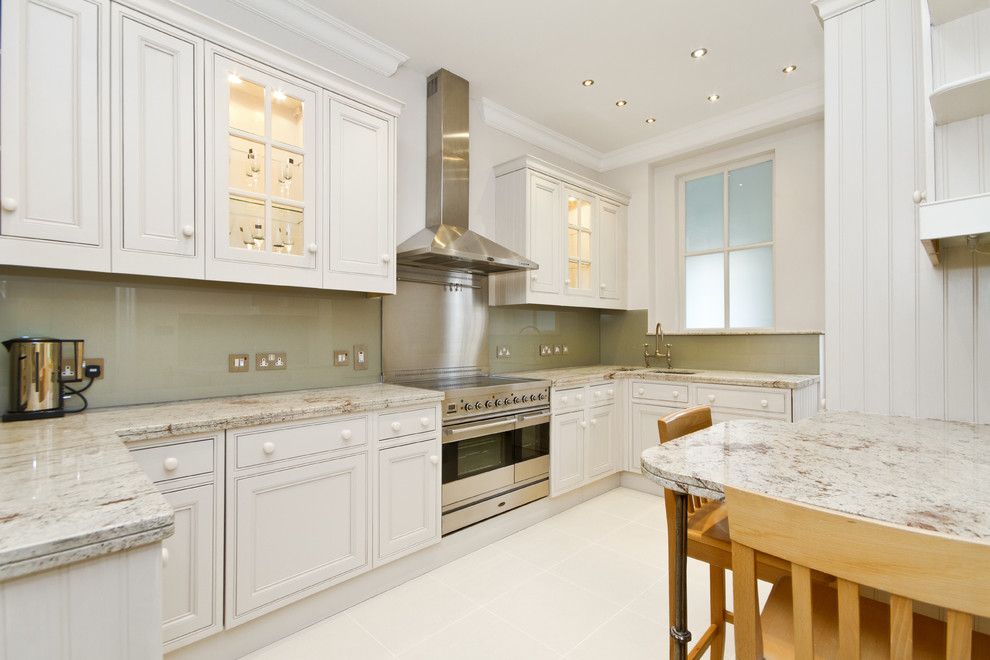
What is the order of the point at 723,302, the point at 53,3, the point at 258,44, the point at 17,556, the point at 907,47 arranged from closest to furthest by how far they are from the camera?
the point at 17,556 → the point at 53,3 → the point at 907,47 → the point at 258,44 → the point at 723,302

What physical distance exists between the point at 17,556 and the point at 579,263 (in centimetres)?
353

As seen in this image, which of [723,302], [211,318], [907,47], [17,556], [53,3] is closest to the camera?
[17,556]

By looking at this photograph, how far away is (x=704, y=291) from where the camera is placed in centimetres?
407

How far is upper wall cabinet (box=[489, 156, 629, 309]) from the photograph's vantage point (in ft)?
10.9

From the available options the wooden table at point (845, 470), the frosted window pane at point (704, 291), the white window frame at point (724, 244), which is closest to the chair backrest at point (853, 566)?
the wooden table at point (845, 470)

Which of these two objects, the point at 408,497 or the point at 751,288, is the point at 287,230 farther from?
the point at 751,288

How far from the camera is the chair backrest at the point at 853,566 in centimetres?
61

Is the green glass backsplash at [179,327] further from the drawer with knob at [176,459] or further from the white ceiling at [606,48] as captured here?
the white ceiling at [606,48]

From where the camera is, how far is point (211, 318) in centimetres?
215

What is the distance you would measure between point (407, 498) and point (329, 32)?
254cm

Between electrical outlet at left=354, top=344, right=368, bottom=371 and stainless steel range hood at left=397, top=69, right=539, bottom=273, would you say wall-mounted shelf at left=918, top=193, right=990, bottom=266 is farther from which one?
electrical outlet at left=354, top=344, right=368, bottom=371

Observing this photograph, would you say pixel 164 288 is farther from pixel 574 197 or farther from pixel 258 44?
pixel 574 197

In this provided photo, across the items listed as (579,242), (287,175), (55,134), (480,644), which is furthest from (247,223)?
(579,242)

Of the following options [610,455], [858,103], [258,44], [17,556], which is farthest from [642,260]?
[17,556]
